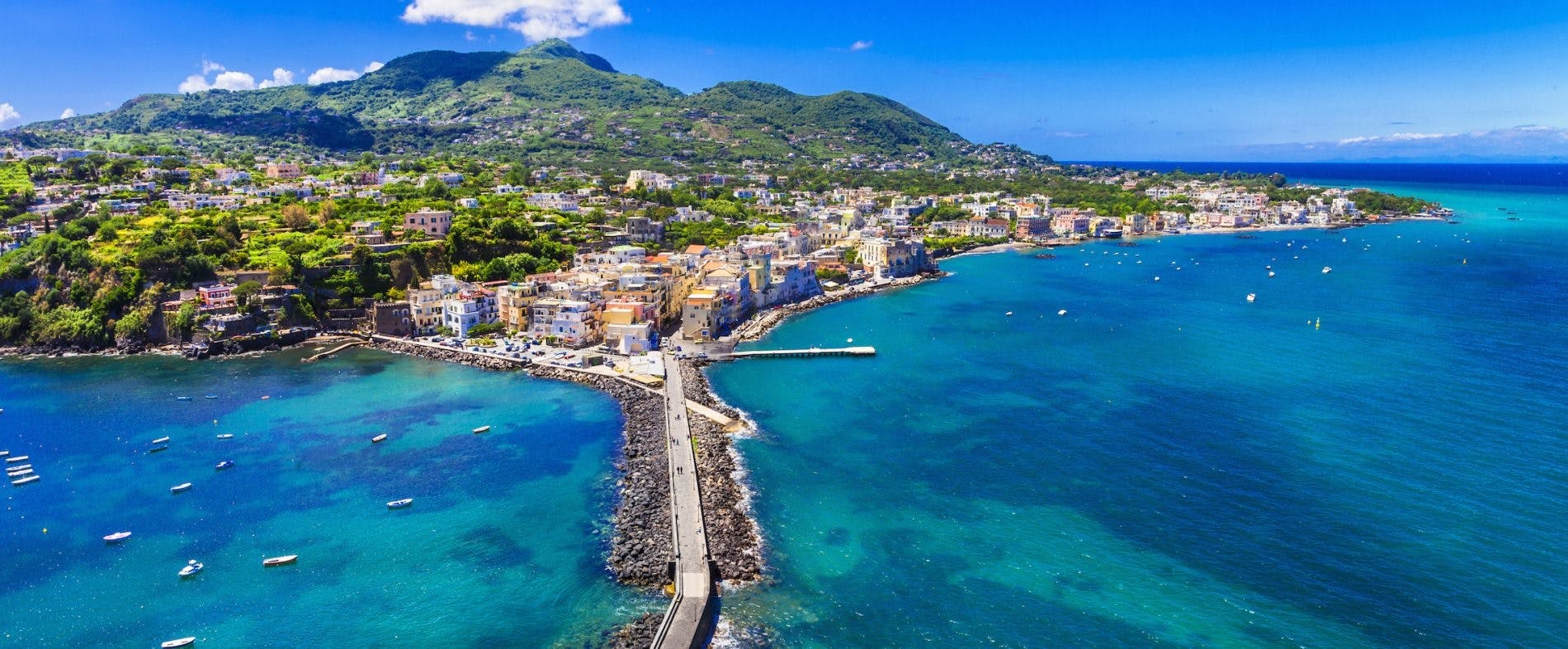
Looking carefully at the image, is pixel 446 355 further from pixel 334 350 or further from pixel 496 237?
pixel 496 237

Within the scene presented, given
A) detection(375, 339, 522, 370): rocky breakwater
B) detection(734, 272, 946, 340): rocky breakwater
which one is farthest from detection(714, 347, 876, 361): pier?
detection(375, 339, 522, 370): rocky breakwater

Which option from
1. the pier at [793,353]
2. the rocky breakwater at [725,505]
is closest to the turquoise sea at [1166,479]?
the rocky breakwater at [725,505]

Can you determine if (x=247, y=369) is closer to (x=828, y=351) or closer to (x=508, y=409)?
(x=508, y=409)

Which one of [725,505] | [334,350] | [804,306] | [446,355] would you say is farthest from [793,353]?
[334,350]

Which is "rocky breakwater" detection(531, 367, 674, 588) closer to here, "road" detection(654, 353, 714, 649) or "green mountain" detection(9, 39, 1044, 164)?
"road" detection(654, 353, 714, 649)

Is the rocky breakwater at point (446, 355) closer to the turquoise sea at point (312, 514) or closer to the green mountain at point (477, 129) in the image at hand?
the turquoise sea at point (312, 514)

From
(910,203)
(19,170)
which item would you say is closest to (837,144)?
(910,203)
